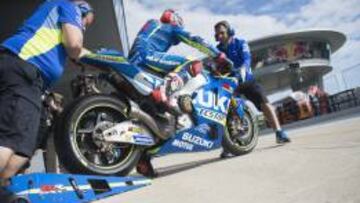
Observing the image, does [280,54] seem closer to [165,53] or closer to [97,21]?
[97,21]

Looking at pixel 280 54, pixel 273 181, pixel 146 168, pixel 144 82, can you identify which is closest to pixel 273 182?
pixel 273 181

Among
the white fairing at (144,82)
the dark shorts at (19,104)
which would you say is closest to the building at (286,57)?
Answer: the white fairing at (144,82)

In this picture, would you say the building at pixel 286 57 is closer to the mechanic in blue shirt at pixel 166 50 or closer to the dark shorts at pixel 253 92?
the dark shorts at pixel 253 92

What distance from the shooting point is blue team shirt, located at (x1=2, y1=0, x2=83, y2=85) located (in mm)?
3423

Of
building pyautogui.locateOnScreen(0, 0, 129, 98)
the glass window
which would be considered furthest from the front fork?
the glass window

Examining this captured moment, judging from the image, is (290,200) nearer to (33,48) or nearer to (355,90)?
(33,48)

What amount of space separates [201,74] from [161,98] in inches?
43.0

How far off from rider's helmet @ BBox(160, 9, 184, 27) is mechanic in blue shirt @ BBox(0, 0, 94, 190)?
6.58 feet

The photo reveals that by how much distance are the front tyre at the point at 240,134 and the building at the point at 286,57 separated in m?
70.6

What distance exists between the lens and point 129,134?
491cm

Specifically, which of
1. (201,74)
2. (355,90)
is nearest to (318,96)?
(355,90)

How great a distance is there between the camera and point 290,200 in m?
3.21

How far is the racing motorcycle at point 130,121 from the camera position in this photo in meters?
4.60

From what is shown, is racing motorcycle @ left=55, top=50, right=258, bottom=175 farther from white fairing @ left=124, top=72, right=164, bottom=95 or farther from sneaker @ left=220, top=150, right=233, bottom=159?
sneaker @ left=220, top=150, right=233, bottom=159
